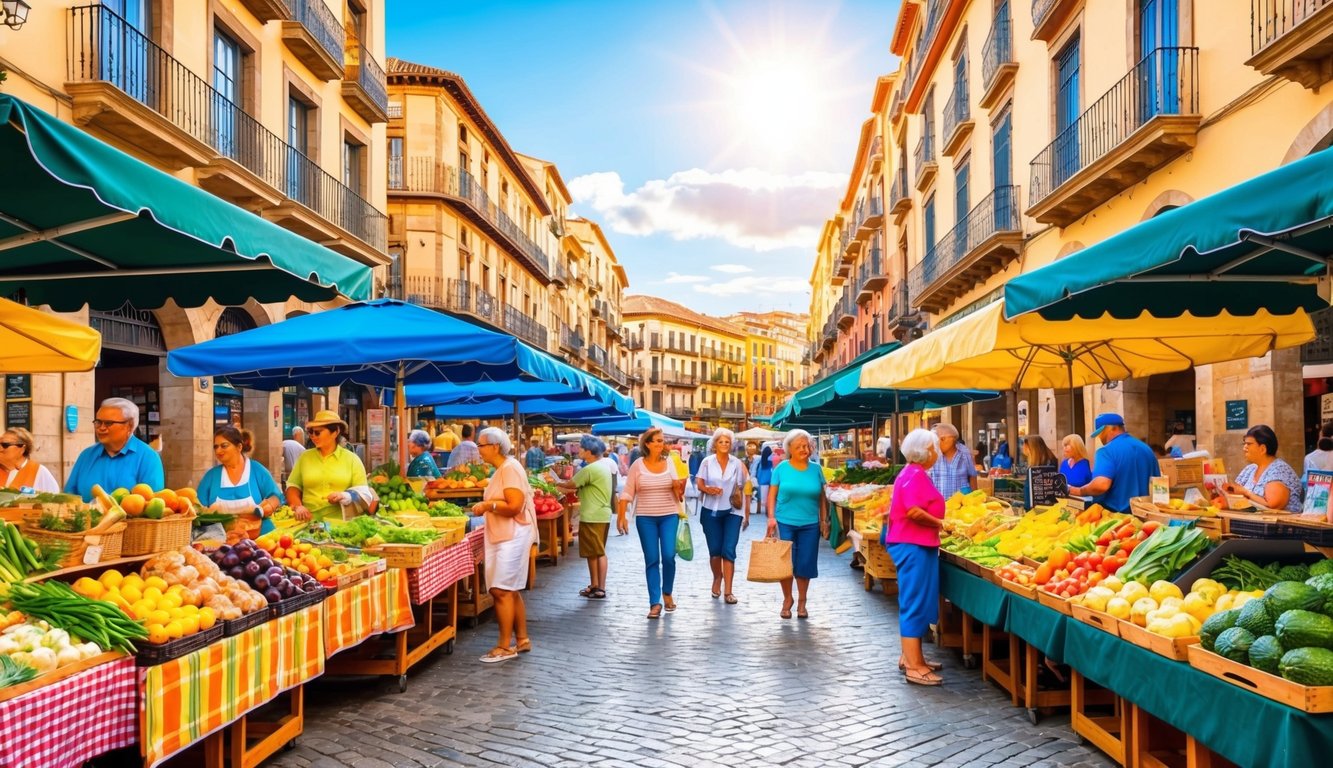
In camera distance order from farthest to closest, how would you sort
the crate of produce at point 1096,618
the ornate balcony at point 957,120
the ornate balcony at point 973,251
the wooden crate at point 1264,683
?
the ornate balcony at point 957,120, the ornate balcony at point 973,251, the crate of produce at point 1096,618, the wooden crate at point 1264,683

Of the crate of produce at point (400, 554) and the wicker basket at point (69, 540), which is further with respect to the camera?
the crate of produce at point (400, 554)

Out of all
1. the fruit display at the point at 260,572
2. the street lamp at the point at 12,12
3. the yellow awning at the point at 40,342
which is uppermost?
the street lamp at the point at 12,12

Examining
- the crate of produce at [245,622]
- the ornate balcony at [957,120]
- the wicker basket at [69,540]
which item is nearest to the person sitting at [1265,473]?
the crate of produce at [245,622]

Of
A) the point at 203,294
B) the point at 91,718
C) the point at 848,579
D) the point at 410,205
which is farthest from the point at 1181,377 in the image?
the point at 410,205

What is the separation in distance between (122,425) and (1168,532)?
6.15 metres

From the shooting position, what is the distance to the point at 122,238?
506 cm

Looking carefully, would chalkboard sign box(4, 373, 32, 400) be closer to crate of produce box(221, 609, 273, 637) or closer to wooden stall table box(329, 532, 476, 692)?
wooden stall table box(329, 532, 476, 692)

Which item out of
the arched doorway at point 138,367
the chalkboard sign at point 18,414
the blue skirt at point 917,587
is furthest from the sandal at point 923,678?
the arched doorway at point 138,367

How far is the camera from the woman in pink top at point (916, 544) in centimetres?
647

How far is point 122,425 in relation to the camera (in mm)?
6094

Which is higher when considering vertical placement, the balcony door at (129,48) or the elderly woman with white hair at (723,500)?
the balcony door at (129,48)

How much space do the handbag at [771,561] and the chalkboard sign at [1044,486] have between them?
215 centimetres

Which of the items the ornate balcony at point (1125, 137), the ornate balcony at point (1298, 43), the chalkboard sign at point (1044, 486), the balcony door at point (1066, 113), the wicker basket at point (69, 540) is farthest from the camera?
the balcony door at point (1066, 113)

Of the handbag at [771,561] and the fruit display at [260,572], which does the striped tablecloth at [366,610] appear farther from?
the handbag at [771,561]
